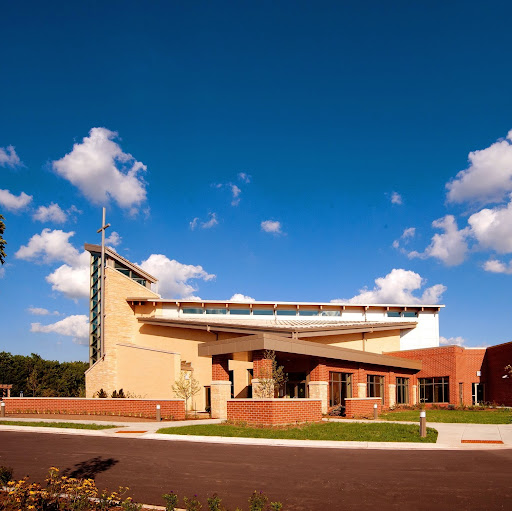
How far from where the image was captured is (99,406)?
103 feet

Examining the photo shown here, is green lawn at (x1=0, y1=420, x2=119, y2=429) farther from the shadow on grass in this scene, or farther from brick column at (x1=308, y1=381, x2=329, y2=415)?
brick column at (x1=308, y1=381, x2=329, y2=415)

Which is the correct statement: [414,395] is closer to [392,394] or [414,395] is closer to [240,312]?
[392,394]

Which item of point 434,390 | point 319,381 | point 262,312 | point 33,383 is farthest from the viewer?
point 33,383

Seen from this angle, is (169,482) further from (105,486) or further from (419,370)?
(419,370)

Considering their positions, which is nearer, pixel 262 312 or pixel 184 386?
pixel 184 386

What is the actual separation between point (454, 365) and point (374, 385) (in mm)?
9428

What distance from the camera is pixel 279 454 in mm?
15023

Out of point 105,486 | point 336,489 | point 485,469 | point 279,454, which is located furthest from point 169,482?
point 485,469

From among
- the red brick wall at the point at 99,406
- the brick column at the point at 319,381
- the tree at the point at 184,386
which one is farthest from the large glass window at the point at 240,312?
the brick column at the point at 319,381

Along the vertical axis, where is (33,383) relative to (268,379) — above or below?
below

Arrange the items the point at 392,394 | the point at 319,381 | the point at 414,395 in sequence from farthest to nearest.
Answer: the point at 414,395 → the point at 392,394 → the point at 319,381

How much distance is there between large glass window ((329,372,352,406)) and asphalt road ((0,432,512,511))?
16.0m

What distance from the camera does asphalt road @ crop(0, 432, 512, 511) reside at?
9523 mm

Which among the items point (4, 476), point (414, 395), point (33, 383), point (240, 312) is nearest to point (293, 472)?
point (4, 476)
